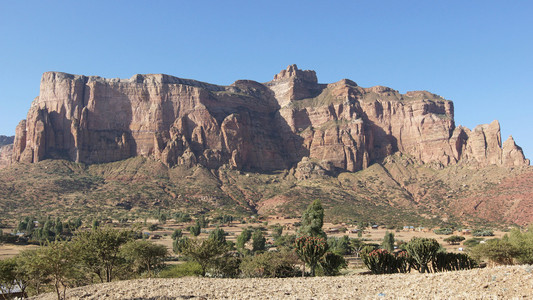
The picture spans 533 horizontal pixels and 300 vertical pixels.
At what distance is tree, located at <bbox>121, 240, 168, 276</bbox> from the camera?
33.8 meters

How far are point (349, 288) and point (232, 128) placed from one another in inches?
5554

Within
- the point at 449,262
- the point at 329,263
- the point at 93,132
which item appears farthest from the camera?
the point at 93,132

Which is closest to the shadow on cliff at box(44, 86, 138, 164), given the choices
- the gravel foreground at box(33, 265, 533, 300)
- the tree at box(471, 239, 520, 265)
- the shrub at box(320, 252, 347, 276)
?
the shrub at box(320, 252, 347, 276)

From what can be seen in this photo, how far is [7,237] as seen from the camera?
63.1 m

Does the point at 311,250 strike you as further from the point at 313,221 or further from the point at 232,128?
the point at 232,128

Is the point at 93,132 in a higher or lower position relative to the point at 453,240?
higher

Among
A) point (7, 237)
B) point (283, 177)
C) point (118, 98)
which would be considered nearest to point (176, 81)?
point (118, 98)

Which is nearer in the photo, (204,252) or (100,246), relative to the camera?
(100,246)

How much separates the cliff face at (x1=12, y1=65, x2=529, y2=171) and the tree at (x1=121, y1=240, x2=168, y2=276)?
103881 millimetres

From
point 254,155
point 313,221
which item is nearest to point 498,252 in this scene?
point 313,221

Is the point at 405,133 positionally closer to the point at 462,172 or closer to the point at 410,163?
the point at 410,163

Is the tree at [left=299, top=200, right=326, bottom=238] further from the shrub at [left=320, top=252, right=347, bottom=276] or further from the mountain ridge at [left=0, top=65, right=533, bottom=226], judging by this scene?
the mountain ridge at [left=0, top=65, right=533, bottom=226]

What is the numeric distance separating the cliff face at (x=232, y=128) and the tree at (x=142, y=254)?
104 m

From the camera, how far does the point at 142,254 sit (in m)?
34.6
